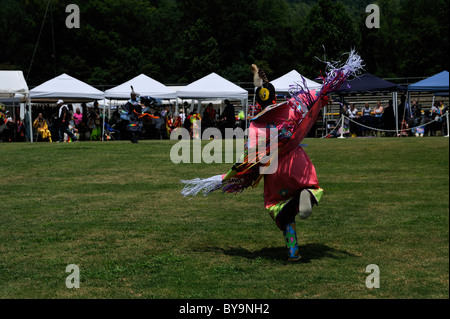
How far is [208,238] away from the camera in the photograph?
7.86 meters

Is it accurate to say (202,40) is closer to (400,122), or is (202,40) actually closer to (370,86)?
(400,122)

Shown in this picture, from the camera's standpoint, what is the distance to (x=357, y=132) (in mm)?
28547

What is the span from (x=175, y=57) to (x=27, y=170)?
221 ft

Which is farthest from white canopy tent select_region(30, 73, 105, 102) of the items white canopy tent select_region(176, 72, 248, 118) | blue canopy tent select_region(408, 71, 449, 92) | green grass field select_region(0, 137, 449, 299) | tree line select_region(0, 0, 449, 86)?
tree line select_region(0, 0, 449, 86)

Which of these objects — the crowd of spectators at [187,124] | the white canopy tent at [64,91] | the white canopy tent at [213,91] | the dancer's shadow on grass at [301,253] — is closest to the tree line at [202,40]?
the crowd of spectators at [187,124]

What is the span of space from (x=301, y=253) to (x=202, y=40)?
75.8 meters

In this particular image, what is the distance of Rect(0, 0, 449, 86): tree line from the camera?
68562 millimetres

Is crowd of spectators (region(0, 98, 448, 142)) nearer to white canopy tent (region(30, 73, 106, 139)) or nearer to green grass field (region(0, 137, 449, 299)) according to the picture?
white canopy tent (region(30, 73, 106, 139))

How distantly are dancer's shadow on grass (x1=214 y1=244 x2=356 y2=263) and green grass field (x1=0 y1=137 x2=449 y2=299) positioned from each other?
0.5 inches

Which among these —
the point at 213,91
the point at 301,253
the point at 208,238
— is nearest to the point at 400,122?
the point at 213,91

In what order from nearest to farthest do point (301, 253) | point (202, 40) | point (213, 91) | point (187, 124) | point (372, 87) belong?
1. point (301, 253)
2. point (372, 87)
3. point (213, 91)
4. point (187, 124)
5. point (202, 40)

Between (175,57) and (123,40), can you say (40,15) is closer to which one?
(123,40)

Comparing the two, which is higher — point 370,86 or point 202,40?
point 202,40

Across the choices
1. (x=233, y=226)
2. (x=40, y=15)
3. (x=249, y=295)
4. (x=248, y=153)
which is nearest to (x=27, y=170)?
(x=233, y=226)
